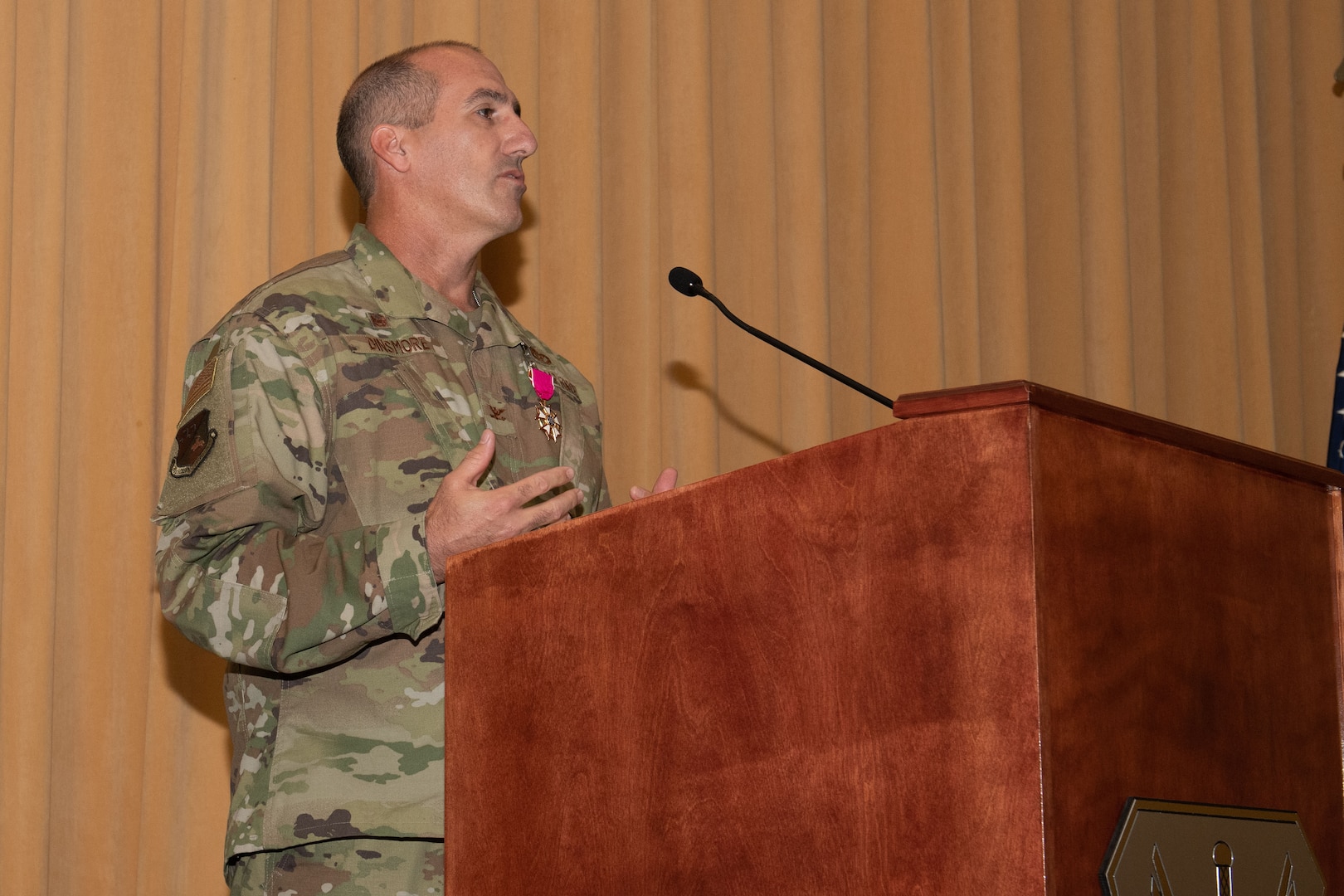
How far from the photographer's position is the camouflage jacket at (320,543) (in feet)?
5.18

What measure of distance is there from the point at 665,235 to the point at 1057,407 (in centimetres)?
199

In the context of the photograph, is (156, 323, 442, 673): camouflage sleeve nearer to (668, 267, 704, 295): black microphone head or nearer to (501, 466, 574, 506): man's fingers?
(501, 466, 574, 506): man's fingers

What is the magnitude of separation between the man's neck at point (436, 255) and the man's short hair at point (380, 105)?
124 millimetres

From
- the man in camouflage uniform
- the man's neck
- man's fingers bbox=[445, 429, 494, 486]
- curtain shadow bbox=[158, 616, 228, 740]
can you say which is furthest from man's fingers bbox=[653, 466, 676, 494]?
curtain shadow bbox=[158, 616, 228, 740]

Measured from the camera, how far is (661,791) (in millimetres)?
1097

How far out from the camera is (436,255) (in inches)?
84.0

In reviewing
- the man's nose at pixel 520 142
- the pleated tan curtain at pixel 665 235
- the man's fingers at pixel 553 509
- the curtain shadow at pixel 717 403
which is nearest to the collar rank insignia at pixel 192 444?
the man's fingers at pixel 553 509

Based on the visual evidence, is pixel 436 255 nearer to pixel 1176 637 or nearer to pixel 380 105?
pixel 380 105

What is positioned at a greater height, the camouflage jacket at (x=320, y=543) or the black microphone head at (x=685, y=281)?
the black microphone head at (x=685, y=281)

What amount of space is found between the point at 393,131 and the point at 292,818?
1.09 metres

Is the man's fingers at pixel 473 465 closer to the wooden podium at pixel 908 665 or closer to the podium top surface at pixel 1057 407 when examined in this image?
the wooden podium at pixel 908 665

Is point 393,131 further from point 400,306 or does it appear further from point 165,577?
point 165,577

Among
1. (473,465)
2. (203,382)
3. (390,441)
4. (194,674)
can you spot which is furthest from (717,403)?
(473,465)

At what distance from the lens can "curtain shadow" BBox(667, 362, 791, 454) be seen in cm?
288
